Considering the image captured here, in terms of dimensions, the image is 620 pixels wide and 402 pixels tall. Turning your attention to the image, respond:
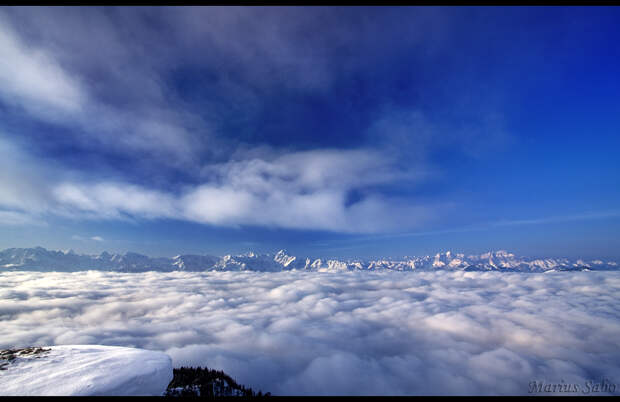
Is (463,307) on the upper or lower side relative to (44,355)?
lower

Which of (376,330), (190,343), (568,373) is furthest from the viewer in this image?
(376,330)

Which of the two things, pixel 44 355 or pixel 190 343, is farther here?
pixel 190 343

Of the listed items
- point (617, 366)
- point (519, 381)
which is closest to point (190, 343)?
point (519, 381)

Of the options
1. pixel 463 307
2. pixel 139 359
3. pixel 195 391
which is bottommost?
pixel 463 307

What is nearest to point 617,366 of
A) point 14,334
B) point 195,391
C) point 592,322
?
point 592,322

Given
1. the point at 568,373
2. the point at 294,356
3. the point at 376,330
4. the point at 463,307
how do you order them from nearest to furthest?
the point at 568,373
the point at 294,356
the point at 376,330
the point at 463,307

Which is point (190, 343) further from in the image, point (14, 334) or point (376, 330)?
point (14, 334)
